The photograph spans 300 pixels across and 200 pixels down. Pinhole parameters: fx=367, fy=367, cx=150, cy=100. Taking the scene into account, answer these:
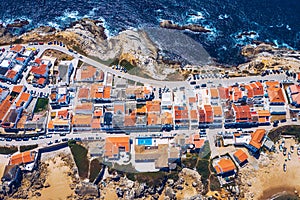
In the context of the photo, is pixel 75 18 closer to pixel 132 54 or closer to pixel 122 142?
pixel 132 54

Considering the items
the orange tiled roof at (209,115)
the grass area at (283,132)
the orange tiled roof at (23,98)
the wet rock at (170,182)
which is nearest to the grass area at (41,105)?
the orange tiled roof at (23,98)

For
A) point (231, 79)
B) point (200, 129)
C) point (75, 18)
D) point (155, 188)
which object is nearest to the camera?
point (155, 188)

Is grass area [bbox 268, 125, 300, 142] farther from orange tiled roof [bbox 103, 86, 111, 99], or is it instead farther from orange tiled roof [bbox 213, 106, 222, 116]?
orange tiled roof [bbox 103, 86, 111, 99]

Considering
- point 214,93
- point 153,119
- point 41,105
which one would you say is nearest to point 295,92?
point 214,93

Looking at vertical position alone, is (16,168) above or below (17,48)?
below

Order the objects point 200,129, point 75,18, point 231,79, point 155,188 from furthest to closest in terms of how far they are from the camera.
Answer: point 75,18 → point 231,79 → point 200,129 → point 155,188

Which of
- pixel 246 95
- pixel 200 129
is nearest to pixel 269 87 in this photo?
pixel 246 95

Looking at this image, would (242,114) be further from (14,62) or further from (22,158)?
(14,62)
